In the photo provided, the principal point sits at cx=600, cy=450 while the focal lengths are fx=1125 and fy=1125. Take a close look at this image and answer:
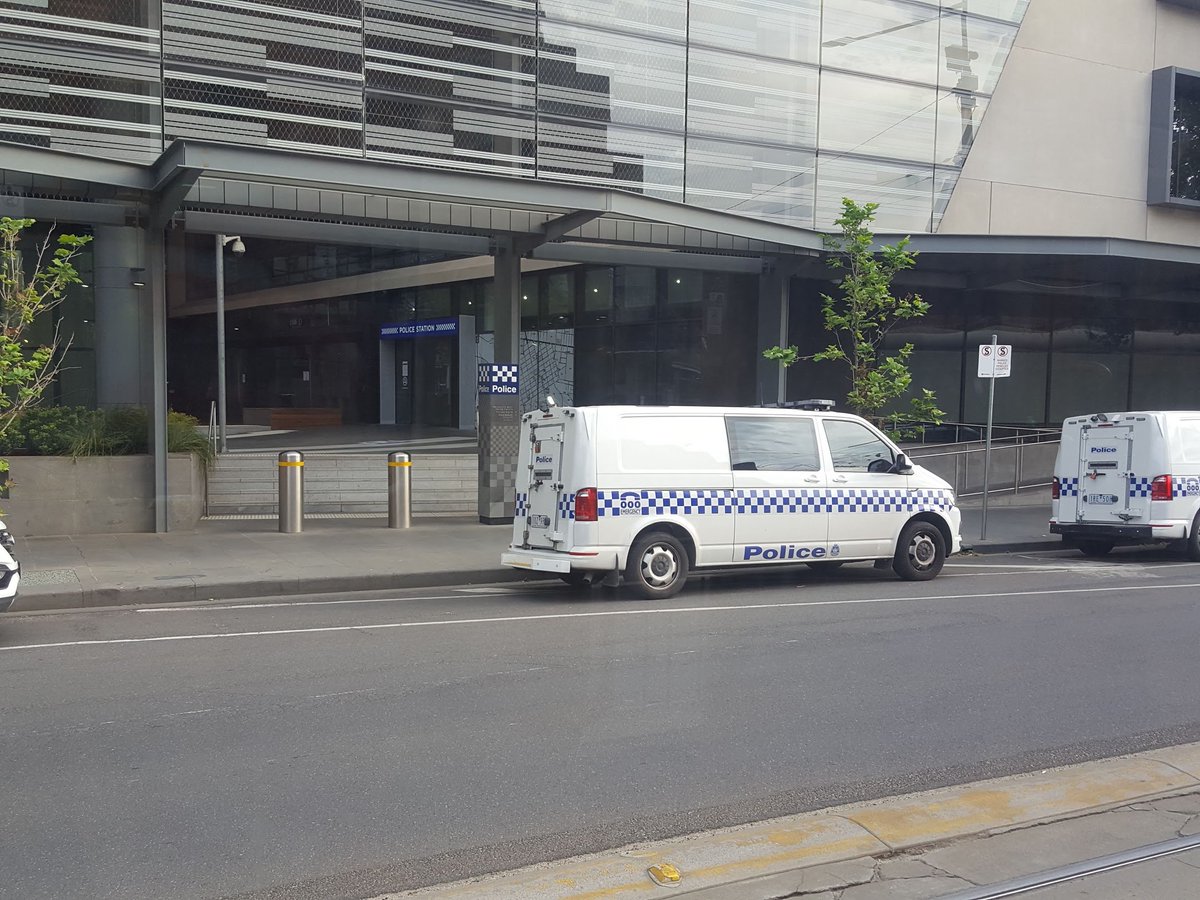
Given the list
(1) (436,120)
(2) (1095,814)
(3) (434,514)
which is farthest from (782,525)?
(1) (436,120)

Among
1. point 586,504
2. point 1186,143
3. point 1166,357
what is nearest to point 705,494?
point 586,504

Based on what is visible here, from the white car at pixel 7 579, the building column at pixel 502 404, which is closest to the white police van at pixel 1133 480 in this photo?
the building column at pixel 502 404

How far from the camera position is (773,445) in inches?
471

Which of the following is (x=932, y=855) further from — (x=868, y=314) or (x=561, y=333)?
(x=561, y=333)

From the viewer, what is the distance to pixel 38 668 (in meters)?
7.85

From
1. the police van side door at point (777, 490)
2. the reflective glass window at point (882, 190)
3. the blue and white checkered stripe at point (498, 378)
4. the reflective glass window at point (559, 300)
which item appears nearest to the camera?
the police van side door at point (777, 490)

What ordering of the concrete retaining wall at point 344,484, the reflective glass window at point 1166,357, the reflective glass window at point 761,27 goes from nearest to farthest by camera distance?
the concrete retaining wall at point 344,484, the reflective glass window at point 761,27, the reflective glass window at point 1166,357

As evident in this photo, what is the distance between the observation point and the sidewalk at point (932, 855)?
14.0 feet

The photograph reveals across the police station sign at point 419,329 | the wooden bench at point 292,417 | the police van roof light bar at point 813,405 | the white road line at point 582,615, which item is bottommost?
the white road line at point 582,615

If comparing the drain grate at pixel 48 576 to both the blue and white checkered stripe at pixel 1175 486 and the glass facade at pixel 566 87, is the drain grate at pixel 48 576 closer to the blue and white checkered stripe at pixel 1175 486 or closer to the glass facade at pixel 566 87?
the glass facade at pixel 566 87

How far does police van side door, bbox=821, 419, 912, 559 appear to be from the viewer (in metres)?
12.3

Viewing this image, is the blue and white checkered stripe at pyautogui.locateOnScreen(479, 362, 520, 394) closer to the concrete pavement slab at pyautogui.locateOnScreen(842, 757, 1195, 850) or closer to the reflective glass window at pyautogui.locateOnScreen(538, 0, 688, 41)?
the reflective glass window at pyautogui.locateOnScreen(538, 0, 688, 41)

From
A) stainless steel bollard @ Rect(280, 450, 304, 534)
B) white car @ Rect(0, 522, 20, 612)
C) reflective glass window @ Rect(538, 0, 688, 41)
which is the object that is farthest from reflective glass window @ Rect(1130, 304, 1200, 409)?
white car @ Rect(0, 522, 20, 612)

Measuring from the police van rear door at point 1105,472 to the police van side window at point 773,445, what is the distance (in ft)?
18.6
